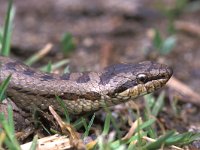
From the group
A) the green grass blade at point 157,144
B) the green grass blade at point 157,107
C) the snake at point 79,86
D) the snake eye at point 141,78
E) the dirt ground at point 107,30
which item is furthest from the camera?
the dirt ground at point 107,30

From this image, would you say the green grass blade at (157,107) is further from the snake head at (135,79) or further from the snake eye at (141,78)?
the snake eye at (141,78)

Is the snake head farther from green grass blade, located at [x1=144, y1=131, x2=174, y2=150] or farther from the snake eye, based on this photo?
green grass blade, located at [x1=144, y1=131, x2=174, y2=150]

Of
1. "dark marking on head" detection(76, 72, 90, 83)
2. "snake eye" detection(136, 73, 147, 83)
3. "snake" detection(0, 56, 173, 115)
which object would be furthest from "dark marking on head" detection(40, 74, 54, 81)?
"snake eye" detection(136, 73, 147, 83)

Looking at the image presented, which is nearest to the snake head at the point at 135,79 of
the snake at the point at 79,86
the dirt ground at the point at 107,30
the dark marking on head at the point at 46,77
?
the snake at the point at 79,86

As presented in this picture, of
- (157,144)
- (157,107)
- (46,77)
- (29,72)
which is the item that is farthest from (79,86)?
(157,144)

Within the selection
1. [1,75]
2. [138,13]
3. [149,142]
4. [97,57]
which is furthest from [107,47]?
[149,142]

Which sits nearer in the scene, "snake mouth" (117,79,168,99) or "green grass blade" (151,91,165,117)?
"snake mouth" (117,79,168,99)

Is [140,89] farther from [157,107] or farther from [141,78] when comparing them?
[157,107]
